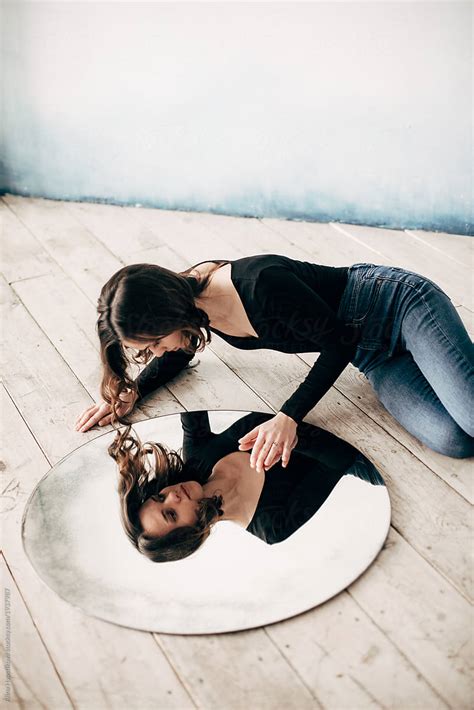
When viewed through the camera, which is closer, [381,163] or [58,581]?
[58,581]

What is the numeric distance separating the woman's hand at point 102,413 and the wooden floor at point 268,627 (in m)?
0.03

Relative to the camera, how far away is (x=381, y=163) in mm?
2641

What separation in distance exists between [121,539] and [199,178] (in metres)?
1.76

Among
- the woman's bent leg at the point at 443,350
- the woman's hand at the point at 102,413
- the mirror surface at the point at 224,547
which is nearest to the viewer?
the mirror surface at the point at 224,547

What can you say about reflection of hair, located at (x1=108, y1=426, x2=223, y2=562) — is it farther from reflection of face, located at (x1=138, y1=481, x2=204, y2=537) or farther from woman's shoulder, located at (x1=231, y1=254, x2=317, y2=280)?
woman's shoulder, located at (x1=231, y1=254, x2=317, y2=280)

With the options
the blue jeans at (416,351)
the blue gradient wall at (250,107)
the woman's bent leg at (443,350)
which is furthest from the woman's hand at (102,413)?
the blue gradient wall at (250,107)

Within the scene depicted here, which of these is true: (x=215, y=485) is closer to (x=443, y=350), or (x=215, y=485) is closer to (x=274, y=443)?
(x=274, y=443)

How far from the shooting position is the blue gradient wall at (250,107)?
248 centimetres

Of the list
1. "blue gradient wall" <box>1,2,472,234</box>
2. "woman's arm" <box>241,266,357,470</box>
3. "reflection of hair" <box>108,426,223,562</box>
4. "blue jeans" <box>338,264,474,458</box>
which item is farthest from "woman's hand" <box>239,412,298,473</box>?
"blue gradient wall" <box>1,2,472,234</box>

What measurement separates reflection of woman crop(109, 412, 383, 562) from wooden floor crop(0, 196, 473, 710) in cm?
12

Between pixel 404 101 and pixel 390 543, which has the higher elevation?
pixel 404 101

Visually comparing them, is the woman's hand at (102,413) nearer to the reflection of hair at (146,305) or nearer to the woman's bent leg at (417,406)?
the reflection of hair at (146,305)

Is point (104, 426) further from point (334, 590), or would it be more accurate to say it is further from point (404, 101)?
point (404, 101)

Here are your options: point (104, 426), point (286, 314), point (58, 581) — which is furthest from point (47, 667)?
point (286, 314)
